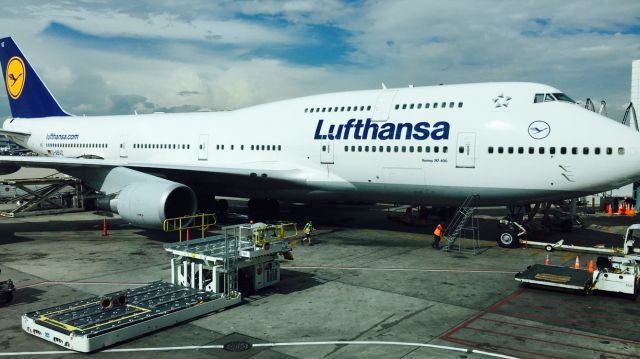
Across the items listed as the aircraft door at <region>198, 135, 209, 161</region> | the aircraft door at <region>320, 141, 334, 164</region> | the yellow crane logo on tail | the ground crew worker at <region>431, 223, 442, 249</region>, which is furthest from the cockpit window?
the yellow crane logo on tail

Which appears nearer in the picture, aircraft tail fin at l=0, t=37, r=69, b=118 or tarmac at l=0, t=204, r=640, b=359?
tarmac at l=0, t=204, r=640, b=359

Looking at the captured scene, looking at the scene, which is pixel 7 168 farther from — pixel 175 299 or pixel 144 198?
pixel 175 299

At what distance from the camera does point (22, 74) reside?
34.2 metres

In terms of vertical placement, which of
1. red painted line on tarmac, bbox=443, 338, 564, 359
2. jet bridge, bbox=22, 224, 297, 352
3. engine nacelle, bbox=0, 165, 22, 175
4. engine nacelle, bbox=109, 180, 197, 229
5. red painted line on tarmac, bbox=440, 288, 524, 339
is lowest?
red painted line on tarmac, bbox=443, 338, 564, 359

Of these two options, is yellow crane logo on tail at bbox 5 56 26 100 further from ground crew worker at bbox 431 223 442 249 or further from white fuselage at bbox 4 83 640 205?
ground crew worker at bbox 431 223 442 249

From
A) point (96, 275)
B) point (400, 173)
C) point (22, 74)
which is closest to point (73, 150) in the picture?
point (22, 74)

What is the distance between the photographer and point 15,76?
34.7m

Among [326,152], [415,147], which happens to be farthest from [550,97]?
[326,152]

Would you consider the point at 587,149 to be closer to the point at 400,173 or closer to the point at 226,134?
the point at 400,173

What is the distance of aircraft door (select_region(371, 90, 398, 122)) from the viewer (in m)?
20.3

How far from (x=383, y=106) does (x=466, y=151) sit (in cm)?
420

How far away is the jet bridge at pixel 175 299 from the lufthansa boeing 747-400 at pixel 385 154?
5928 mm

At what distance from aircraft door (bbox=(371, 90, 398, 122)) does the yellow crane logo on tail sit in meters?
27.3

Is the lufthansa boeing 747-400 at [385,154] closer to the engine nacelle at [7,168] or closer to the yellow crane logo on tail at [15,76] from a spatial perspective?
the engine nacelle at [7,168]
